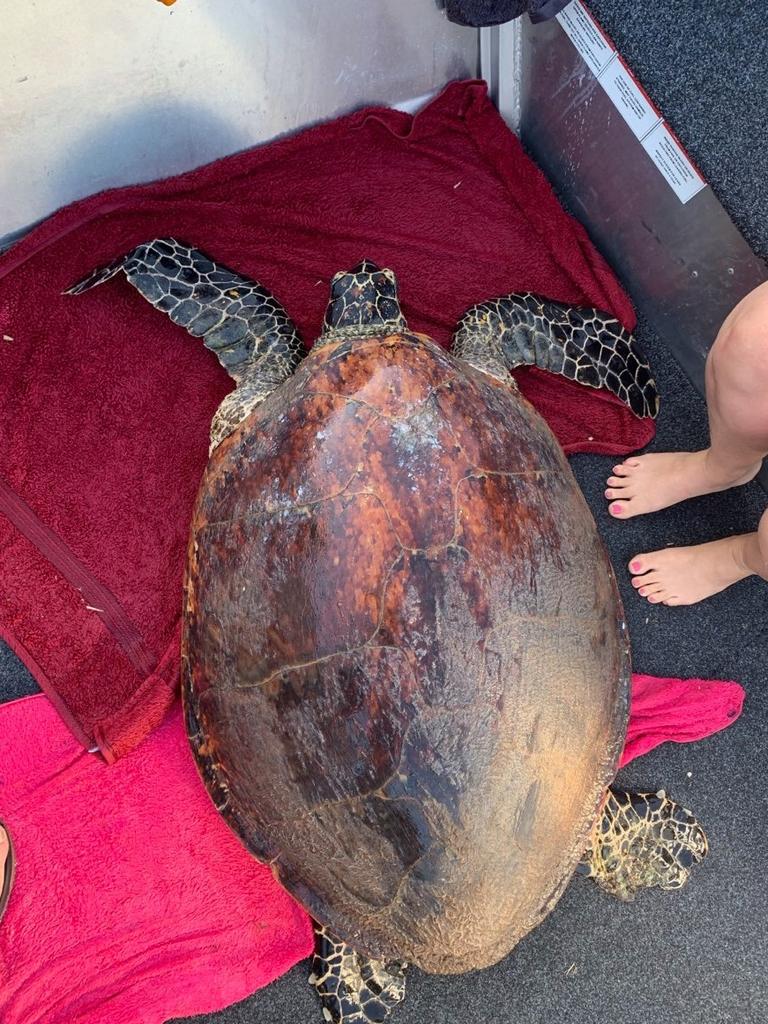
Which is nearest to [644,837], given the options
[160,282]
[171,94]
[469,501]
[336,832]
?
[336,832]

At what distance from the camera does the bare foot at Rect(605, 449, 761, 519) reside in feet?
5.28

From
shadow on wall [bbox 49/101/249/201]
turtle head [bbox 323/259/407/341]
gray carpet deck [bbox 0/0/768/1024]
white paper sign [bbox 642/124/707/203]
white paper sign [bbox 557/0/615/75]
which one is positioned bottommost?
gray carpet deck [bbox 0/0/768/1024]

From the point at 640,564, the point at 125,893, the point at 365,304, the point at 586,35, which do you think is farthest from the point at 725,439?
the point at 125,893

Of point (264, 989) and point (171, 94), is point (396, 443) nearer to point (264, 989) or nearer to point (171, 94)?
point (171, 94)

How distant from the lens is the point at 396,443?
1.14 meters

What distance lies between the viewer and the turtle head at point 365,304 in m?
1.41

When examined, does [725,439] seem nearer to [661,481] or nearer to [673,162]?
[661,481]

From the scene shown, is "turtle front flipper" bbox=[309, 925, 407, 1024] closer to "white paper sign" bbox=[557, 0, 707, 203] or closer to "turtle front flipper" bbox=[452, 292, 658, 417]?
"turtle front flipper" bbox=[452, 292, 658, 417]

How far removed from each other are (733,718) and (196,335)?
4.15ft

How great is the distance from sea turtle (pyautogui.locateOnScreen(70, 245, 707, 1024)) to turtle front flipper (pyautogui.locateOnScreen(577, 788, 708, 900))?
29cm

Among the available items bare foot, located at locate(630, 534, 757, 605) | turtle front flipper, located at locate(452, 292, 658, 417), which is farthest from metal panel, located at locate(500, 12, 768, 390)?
bare foot, located at locate(630, 534, 757, 605)

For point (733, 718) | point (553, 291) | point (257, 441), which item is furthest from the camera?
point (553, 291)

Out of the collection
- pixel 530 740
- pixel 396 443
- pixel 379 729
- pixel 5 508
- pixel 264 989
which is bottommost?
pixel 264 989

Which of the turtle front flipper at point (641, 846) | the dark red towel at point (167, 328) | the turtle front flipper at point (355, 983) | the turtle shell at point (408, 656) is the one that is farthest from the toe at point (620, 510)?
the turtle front flipper at point (355, 983)
